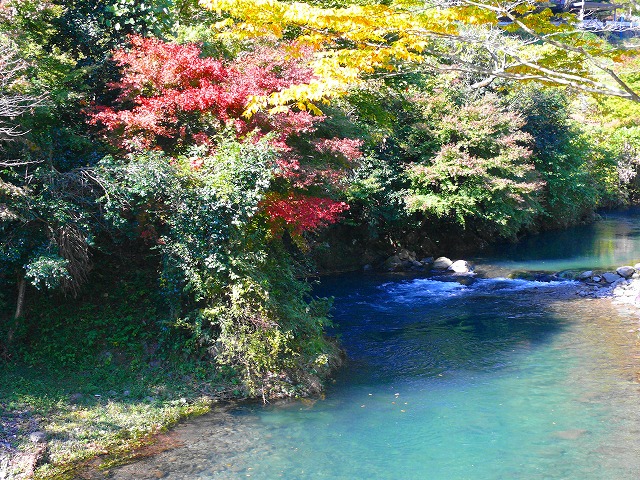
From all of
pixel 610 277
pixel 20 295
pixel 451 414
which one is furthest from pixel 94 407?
pixel 610 277

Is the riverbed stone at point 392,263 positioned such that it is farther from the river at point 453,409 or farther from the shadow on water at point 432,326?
the river at point 453,409

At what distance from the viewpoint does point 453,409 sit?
354 inches

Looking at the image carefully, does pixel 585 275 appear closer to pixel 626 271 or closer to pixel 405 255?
pixel 626 271

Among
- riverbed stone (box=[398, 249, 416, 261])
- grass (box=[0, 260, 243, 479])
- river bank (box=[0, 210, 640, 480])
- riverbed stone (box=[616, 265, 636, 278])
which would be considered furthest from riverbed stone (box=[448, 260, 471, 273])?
grass (box=[0, 260, 243, 479])

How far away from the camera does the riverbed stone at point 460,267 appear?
19.4 metres

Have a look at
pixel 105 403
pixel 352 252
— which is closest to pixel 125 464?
pixel 105 403

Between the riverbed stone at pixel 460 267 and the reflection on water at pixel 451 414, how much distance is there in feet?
18.7

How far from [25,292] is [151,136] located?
335cm

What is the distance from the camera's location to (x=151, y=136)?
1020cm

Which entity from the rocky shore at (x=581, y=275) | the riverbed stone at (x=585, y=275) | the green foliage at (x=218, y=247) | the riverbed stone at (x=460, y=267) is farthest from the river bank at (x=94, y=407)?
the riverbed stone at (x=460, y=267)

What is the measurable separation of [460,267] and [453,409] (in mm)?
10970

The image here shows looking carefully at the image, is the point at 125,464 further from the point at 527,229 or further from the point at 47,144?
the point at 527,229

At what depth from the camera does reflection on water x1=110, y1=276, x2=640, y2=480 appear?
735 cm

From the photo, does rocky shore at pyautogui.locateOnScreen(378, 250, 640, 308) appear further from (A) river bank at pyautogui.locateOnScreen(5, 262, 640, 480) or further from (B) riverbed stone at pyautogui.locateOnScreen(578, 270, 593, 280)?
(A) river bank at pyautogui.locateOnScreen(5, 262, 640, 480)
